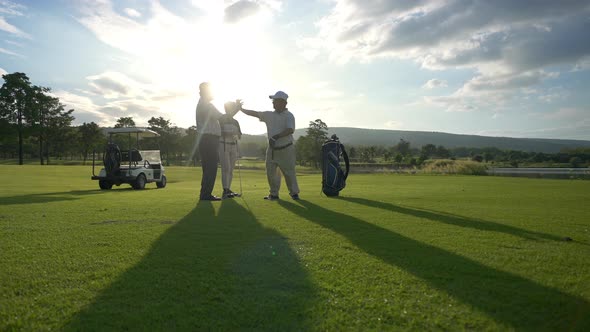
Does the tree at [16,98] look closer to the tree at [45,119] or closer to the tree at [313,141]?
the tree at [45,119]

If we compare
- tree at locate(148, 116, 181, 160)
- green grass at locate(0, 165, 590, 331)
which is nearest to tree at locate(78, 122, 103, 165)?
tree at locate(148, 116, 181, 160)

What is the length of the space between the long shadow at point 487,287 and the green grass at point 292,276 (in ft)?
0.03

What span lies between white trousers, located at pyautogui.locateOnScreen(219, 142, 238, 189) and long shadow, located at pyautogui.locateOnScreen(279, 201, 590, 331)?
5.91 meters

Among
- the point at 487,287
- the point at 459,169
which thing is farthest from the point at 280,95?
the point at 459,169

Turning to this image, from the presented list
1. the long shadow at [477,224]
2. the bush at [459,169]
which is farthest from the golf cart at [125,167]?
the bush at [459,169]

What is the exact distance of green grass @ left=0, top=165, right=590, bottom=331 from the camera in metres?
2.07

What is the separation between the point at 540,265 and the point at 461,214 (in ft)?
11.1

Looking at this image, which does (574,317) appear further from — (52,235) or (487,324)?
(52,235)

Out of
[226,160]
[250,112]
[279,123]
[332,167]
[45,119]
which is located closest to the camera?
[279,123]

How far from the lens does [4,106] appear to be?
49875 millimetres

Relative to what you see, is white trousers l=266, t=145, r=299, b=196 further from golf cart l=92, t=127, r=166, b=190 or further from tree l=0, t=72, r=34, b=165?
tree l=0, t=72, r=34, b=165

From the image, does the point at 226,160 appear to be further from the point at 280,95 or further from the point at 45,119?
the point at 45,119

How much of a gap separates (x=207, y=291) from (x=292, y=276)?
2.16 ft

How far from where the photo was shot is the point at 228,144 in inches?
381
